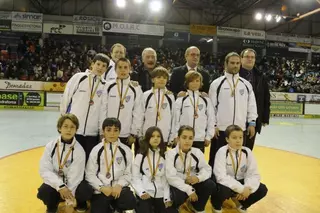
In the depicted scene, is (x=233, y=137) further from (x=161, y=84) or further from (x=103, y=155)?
(x=103, y=155)

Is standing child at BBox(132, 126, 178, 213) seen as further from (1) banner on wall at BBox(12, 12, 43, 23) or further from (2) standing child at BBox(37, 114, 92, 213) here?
(1) banner on wall at BBox(12, 12, 43, 23)

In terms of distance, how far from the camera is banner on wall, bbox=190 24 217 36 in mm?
21125

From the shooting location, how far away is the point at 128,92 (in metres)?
3.57

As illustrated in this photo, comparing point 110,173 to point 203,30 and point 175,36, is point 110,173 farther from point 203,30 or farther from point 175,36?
point 203,30

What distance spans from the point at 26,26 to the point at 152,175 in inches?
722

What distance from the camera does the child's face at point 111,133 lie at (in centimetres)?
318

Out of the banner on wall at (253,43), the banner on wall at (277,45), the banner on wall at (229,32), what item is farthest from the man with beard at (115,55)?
the banner on wall at (277,45)

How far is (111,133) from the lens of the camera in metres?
3.20

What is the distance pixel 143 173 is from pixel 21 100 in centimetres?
1229

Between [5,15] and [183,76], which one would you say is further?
[5,15]

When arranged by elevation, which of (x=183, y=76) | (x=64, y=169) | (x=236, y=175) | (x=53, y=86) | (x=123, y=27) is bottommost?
(x=236, y=175)

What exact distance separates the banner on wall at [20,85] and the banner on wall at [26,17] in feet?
20.7

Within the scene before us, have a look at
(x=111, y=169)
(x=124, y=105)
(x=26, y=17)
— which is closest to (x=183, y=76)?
(x=124, y=105)

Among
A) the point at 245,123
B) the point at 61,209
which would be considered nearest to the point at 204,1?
the point at 245,123
